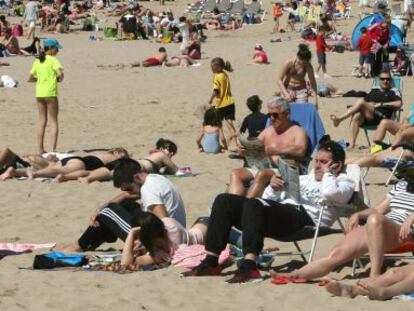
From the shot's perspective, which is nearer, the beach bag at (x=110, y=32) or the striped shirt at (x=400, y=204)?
the striped shirt at (x=400, y=204)

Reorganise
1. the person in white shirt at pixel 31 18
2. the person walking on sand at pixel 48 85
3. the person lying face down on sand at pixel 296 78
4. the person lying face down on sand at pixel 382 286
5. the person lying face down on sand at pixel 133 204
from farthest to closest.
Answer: the person in white shirt at pixel 31 18
the person walking on sand at pixel 48 85
the person lying face down on sand at pixel 296 78
the person lying face down on sand at pixel 133 204
the person lying face down on sand at pixel 382 286

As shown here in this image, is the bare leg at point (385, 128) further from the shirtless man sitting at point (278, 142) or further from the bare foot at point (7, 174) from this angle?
the bare foot at point (7, 174)

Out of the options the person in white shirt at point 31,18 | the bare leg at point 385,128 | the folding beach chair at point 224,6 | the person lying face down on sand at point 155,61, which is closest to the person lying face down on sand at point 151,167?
the bare leg at point 385,128

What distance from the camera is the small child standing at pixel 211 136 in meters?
12.4

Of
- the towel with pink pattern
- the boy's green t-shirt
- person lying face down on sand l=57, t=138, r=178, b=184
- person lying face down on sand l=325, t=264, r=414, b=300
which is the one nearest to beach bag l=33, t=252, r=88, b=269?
the towel with pink pattern

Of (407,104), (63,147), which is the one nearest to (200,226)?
(63,147)

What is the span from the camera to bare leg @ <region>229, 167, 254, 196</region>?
766 cm

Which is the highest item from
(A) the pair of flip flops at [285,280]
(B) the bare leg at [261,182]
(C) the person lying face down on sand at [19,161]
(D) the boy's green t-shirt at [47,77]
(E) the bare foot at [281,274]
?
(D) the boy's green t-shirt at [47,77]

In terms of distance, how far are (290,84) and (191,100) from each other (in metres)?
5.26

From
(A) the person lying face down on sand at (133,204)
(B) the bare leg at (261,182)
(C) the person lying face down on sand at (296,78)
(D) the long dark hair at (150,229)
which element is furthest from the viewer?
(C) the person lying face down on sand at (296,78)

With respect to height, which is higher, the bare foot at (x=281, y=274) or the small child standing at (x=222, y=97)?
the small child standing at (x=222, y=97)

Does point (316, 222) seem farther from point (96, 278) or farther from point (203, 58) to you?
point (203, 58)

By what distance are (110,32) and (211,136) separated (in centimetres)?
1882

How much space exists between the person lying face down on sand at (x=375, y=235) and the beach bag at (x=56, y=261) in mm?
1357
